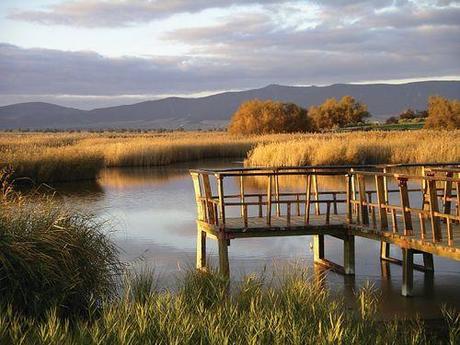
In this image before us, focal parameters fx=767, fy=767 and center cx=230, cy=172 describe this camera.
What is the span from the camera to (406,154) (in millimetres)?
32125

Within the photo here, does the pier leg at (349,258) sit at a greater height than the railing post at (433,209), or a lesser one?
lesser

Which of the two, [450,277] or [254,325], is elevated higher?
[254,325]

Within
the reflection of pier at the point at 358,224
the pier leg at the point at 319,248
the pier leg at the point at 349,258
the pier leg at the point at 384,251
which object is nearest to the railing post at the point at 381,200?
the reflection of pier at the point at 358,224

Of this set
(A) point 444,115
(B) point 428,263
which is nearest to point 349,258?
(B) point 428,263

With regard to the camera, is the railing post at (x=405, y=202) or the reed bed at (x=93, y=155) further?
the reed bed at (x=93, y=155)

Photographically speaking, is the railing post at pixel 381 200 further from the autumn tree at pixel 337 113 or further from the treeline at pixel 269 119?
the autumn tree at pixel 337 113

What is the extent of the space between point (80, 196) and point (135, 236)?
29.2ft

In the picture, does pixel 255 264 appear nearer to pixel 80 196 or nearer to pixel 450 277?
pixel 450 277

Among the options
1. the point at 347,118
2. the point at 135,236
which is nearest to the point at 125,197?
the point at 135,236

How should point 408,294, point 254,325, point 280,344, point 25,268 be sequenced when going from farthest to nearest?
point 408,294, point 25,268, point 254,325, point 280,344

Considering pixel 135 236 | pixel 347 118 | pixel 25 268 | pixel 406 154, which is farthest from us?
pixel 347 118

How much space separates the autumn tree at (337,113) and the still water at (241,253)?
57.0 metres

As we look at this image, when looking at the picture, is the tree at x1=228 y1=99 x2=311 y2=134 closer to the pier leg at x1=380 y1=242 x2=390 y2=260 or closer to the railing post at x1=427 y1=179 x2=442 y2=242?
the pier leg at x1=380 y1=242 x2=390 y2=260

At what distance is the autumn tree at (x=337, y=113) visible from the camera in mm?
82250
